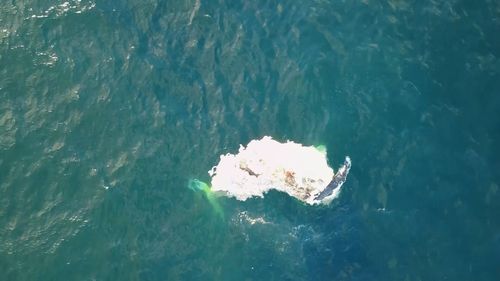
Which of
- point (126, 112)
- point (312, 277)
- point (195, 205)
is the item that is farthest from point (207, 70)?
point (312, 277)

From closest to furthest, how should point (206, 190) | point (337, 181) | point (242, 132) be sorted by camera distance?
1. point (337, 181)
2. point (206, 190)
3. point (242, 132)

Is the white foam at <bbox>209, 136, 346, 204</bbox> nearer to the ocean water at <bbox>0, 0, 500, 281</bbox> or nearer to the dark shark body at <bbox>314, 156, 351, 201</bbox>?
the dark shark body at <bbox>314, 156, 351, 201</bbox>

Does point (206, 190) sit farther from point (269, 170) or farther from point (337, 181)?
point (337, 181)

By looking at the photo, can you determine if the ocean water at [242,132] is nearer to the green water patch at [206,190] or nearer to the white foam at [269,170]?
the green water patch at [206,190]

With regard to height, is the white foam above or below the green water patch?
above

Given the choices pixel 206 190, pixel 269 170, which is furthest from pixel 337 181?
pixel 206 190

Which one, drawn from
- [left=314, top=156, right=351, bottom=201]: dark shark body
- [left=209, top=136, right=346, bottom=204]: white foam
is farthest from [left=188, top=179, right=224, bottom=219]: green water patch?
[left=314, top=156, right=351, bottom=201]: dark shark body
